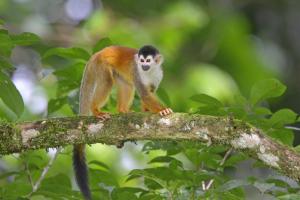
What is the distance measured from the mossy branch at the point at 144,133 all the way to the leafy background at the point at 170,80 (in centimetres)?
16

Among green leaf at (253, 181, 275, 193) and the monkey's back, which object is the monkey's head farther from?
green leaf at (253, 181, 275, 193)

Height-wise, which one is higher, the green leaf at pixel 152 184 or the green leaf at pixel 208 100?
the green leaf at pixel 208 100

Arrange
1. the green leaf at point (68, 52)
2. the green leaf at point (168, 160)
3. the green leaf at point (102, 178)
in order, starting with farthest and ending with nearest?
the green leaf at point (68, 52), the green leaf at point (102, 178), the green leaf at point (168, 160)

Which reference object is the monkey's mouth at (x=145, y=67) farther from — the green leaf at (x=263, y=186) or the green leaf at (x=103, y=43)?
the green leaf at (x=263, y=186)

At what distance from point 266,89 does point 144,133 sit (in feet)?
2.71

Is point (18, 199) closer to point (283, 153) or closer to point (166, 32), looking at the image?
point (283, 153)

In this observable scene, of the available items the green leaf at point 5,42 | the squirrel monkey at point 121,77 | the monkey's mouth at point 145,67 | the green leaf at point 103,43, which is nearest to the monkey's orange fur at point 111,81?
the squirrel monkey at point 121,77

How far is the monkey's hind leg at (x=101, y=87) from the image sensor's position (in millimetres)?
5238

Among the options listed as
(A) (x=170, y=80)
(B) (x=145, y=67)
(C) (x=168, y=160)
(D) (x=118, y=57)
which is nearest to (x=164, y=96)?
(B) (x=145, y=67)

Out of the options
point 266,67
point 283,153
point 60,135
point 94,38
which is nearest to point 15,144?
point 60,135

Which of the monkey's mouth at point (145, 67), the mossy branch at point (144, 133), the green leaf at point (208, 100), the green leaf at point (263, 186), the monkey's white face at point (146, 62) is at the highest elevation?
the monkey's white face at point (146, 62)

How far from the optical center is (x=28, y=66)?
9.83 meters

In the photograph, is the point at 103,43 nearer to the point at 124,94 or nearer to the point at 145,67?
the point at 145,67

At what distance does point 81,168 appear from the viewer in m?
4.92
